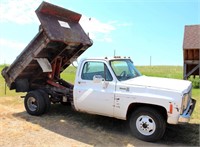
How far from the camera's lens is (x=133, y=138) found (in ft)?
22.8

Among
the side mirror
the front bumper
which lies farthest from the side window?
the front bumper

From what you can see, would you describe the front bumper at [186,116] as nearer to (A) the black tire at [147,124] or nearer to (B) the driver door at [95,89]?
(A) the black tire at [147,124]

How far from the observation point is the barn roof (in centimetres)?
1872

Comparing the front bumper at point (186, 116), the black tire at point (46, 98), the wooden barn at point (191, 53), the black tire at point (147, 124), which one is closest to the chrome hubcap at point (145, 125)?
the black tire at point (147, 124)

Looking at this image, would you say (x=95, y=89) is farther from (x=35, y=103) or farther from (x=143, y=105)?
(x=35, y=103)

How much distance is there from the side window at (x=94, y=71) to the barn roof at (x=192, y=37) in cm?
1284

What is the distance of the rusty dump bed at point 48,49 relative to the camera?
8.19m

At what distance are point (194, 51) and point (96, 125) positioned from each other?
516 inches

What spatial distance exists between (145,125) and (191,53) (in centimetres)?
1367

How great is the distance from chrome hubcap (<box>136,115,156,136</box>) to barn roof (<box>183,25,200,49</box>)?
1320 cm

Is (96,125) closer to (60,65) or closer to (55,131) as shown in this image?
(55,131)

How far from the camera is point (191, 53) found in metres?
19.0

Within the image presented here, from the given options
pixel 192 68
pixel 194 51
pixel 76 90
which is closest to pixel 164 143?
pixel 76 90

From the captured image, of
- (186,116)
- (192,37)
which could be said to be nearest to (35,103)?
(186,116)
